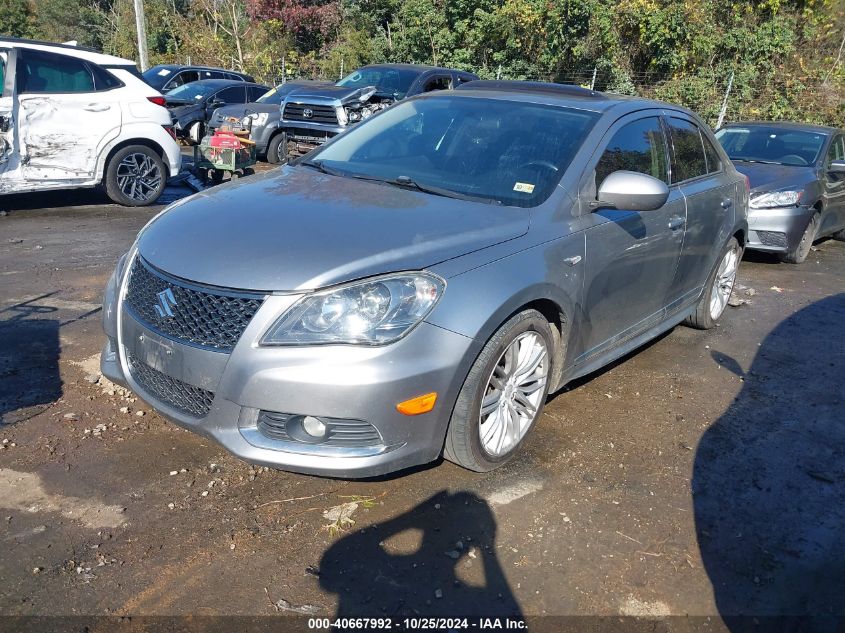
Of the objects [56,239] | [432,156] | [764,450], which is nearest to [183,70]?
[56,239]

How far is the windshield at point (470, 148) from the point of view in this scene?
12.4ft

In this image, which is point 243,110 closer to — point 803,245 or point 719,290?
point 803,245

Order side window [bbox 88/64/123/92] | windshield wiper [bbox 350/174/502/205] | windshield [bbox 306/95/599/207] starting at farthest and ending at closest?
side window [bbox 88/64/123/92] → windshield [bbox 306/95/599/207] → windshield wiper [bbox 350/174/502/205]

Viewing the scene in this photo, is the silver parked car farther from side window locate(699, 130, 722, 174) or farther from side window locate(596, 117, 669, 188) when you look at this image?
side window locate(699, 130, 722, 174)

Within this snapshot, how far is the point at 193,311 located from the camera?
9.66 ft

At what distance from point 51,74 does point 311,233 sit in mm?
6596

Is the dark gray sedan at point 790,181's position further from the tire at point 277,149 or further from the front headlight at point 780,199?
the tire at point 277,149

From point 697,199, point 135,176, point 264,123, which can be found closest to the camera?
point 697,199

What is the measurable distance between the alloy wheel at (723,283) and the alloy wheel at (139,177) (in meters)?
6.73

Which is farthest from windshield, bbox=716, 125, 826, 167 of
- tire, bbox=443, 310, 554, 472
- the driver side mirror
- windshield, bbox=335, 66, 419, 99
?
tire, bbox=443, 310, 554, 472

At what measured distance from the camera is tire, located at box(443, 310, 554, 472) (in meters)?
3.13

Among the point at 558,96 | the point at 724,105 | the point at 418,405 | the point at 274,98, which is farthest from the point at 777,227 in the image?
the point at 724,105

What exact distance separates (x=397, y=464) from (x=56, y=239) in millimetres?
5814

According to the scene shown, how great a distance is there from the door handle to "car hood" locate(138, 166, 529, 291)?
1436mm
